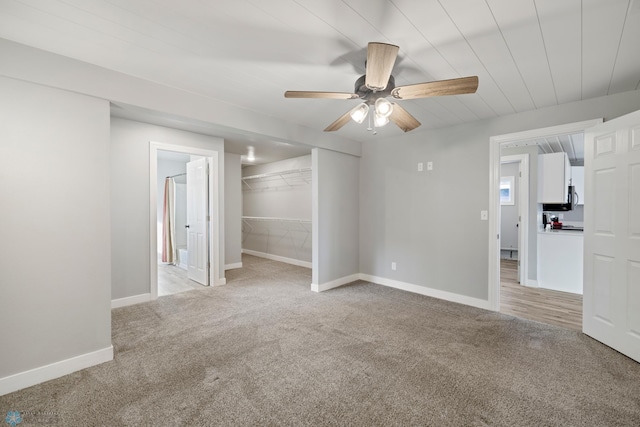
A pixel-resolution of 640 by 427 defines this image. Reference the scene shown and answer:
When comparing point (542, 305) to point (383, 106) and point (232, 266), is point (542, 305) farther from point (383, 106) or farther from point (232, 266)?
point (232, 266)

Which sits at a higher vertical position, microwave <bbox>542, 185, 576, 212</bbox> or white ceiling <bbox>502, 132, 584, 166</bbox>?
white ceiling <bbox>502, 132, 584, 166</bbox>

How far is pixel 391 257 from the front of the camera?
4.45m

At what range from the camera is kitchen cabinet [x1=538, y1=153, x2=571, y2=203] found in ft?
15.0

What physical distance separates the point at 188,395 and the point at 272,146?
4099mm

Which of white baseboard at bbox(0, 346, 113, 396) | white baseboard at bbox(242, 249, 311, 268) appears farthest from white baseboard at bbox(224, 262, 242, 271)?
white baseboard at bbox(0, 346, 113, 396)

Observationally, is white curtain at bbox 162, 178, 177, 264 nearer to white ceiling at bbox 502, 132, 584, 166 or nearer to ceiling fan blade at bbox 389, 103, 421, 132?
ceiling fan blade at bbox 389, 103, 421, 132

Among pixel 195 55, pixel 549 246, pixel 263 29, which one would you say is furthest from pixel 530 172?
pixel 195 55

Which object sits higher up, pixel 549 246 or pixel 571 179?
pixel 571 179

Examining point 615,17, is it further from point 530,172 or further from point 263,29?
point 530,172

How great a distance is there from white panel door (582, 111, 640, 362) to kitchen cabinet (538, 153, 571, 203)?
2.10 m

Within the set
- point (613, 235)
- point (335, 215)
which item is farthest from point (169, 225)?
point (613, 235)

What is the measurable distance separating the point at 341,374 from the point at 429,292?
7.79ft

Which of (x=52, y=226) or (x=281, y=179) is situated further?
(x=281, y=179)
